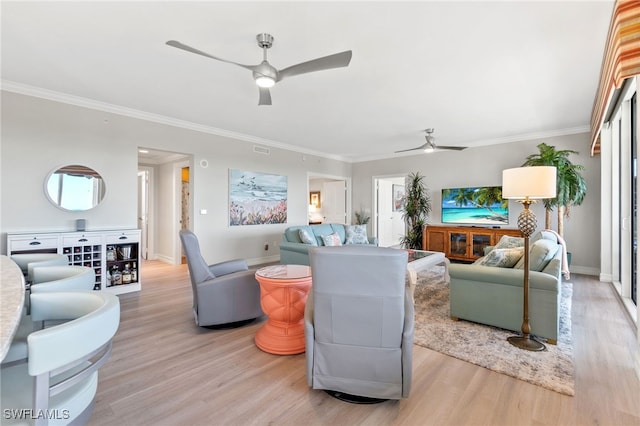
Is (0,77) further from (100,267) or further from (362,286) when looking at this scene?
(362,286)

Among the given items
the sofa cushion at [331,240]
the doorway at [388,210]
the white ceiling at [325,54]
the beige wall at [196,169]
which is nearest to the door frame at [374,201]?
the doorway at [388,210]

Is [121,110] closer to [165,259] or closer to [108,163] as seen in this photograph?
[108,163]

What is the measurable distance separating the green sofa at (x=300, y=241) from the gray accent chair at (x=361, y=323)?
2.55 meters

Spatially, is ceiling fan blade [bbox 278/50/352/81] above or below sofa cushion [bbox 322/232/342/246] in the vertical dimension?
above

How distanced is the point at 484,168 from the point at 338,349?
5928 mm

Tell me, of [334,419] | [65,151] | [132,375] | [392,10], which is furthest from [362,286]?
[65,151]

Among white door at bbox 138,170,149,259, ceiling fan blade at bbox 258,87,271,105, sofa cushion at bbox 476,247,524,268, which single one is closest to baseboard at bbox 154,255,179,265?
white door at bbox 138,170,149,259

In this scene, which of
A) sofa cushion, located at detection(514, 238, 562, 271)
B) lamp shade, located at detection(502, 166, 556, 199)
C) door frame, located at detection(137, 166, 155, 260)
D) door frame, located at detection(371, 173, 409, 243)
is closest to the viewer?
lamp shade, located at detection(502, 166, 556, 199)

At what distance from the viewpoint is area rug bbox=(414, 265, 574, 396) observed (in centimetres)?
211

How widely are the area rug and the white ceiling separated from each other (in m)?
2.67

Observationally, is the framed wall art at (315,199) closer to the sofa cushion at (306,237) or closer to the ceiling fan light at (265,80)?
the sofa cushion at (306,237)

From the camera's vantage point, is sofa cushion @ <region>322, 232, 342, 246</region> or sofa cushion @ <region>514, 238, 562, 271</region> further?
sofa cushion @ <region>322, 232, 342, 246</region>

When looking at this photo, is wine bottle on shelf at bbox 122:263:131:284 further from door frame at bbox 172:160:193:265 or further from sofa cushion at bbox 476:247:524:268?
sofa cushion at bbox 476:247:524:268

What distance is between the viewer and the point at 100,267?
3.92 metres
